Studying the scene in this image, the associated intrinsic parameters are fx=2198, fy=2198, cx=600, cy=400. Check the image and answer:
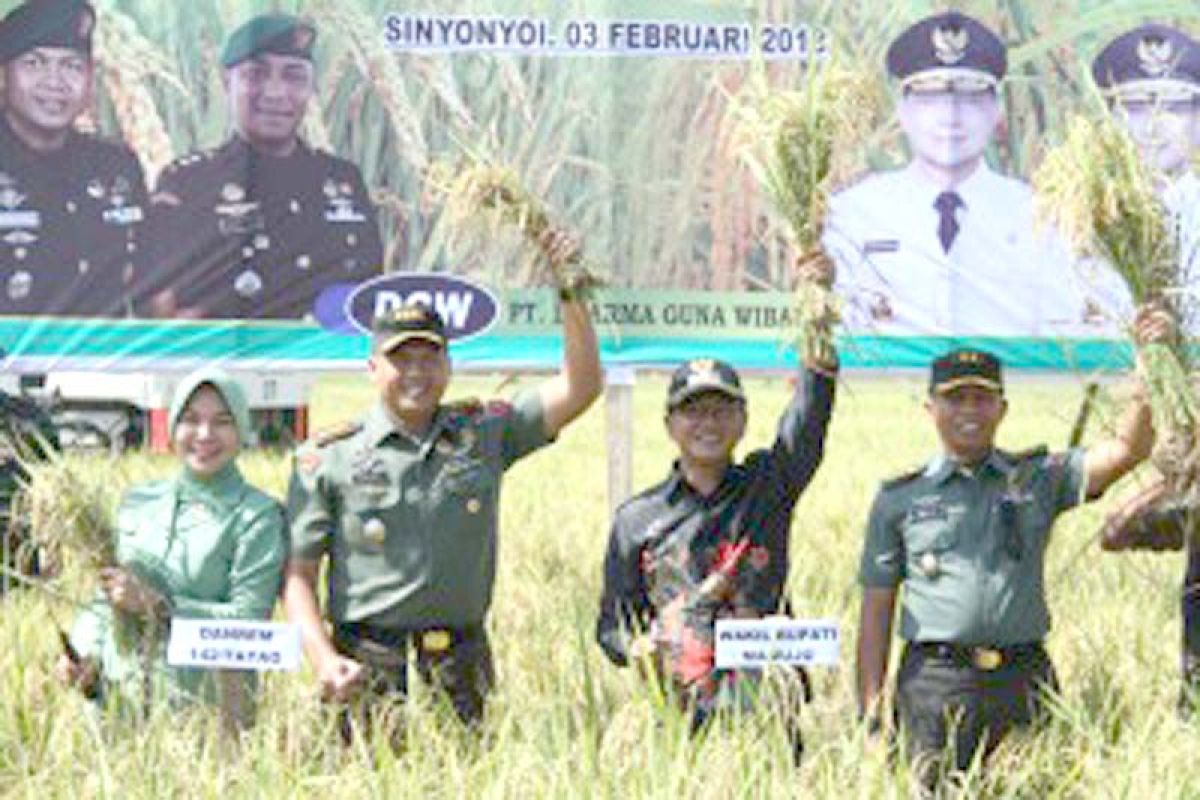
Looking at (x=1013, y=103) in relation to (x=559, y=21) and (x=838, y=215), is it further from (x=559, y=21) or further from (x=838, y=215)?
(x=559, y=21)

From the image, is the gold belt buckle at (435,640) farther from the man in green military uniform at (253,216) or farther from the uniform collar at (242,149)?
the uniform collar at (242,149)

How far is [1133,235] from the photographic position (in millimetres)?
5109

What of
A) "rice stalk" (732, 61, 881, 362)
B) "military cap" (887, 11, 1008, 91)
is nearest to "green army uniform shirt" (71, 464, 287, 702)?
"rice stalk" (732, 61, 881, 362)

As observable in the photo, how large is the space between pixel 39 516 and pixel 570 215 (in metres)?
4.08

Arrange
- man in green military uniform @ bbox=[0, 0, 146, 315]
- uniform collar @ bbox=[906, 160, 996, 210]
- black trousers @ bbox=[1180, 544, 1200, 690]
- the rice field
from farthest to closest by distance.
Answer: uniform collar @ bbox=[906, 160, 996, 210] < man in green military uniform @ bbox=[0, 0, 146, 315] < black trousers @ bbox=[1180, 544, 1200, 690] < the rice field

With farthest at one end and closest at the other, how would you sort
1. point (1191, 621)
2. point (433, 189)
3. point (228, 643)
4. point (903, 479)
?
point (433, 189) → point (1191, 621) → point (903, 479) → point (228, 643)

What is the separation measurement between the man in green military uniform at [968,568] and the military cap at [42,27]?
15.9 ft

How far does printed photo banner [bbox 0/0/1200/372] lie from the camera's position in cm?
900

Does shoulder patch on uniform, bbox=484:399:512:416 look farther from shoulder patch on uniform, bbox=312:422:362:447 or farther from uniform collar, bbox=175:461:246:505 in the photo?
uniform collar, bbox=175:461:246:505

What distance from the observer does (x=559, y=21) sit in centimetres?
902

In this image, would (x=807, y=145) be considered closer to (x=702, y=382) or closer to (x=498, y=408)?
(x=702, y=382)

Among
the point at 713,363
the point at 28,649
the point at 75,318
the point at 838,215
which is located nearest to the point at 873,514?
the point at 713,363

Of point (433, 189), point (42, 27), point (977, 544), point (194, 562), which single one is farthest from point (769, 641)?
point (42, 27)

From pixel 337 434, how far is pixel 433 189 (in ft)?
11.3
